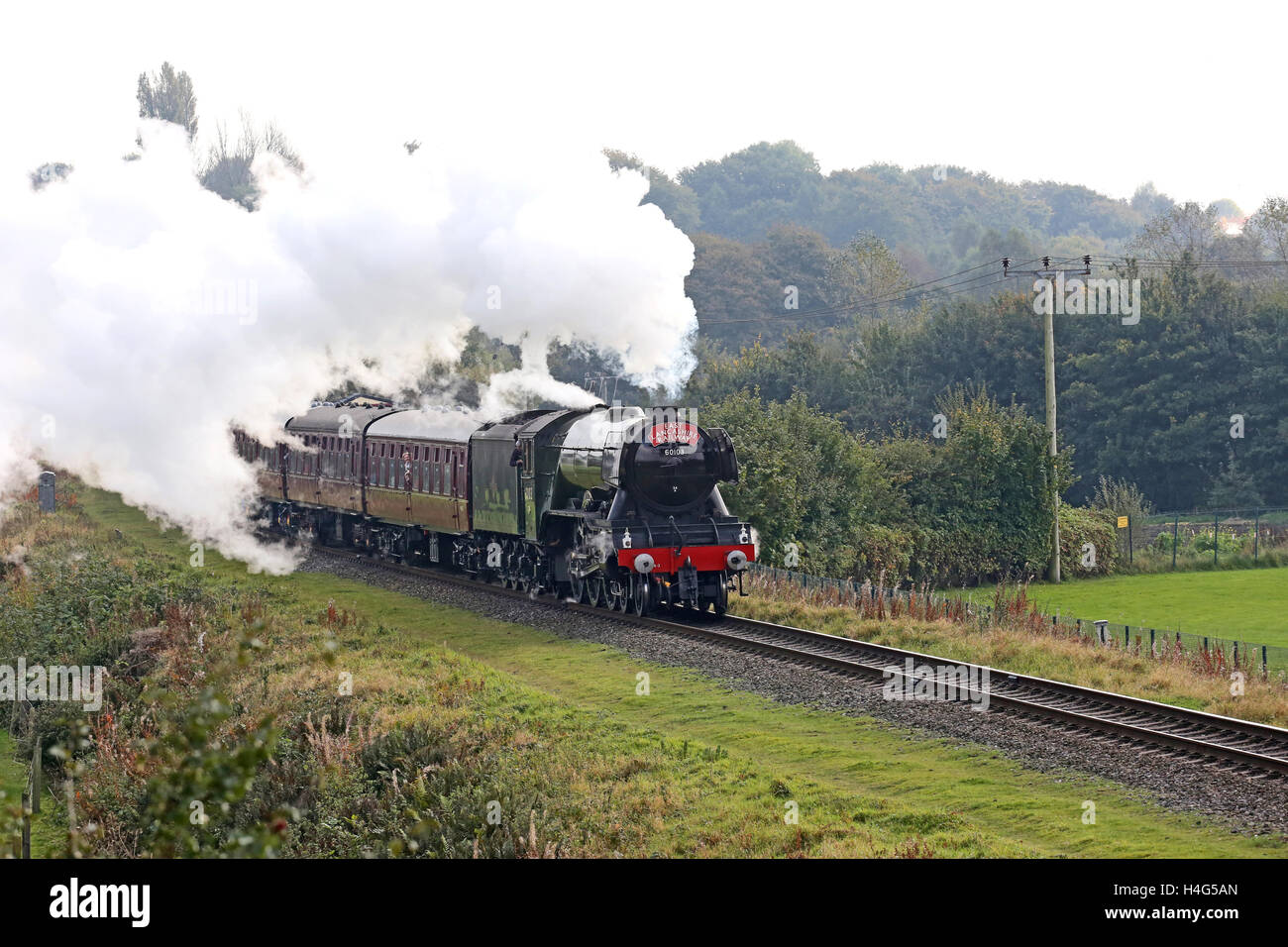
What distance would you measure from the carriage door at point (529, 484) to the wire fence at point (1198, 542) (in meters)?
20.9

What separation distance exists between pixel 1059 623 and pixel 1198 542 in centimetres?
2113

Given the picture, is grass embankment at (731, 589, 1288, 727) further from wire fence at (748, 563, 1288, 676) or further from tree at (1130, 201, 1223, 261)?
tree at (1130, 201, 1223, 261)

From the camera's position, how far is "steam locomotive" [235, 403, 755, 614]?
23.1 metres

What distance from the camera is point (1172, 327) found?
5266cm

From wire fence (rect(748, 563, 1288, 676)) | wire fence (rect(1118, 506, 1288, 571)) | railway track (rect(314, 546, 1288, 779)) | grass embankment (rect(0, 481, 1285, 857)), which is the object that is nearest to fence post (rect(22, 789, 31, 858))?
grass embankment (rect(0, 481, 1285, 857))

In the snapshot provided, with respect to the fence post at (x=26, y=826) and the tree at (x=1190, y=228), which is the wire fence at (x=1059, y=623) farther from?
the tree at (x=1190, y=228)

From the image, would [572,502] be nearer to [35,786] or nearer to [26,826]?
[35,786]

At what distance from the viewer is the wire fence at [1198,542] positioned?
3997 cm

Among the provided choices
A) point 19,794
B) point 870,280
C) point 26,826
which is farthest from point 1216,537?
point 870,280

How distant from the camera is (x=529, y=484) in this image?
25.7m

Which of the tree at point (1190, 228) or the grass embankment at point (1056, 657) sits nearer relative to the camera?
the grass embankment at point (1056, 657)

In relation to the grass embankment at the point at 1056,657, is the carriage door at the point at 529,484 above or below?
above

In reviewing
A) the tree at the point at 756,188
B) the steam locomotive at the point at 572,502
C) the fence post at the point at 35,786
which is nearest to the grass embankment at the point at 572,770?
the fence post at the point at 35,786
